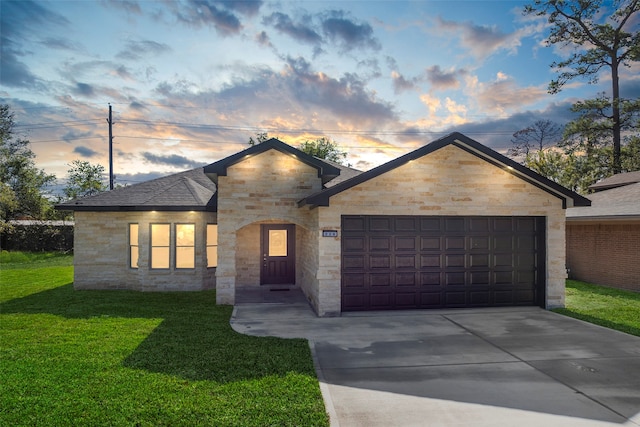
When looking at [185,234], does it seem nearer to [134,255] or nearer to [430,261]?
[134,255]

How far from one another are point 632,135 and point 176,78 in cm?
3260

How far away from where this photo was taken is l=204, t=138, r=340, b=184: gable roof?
1102 centimetres

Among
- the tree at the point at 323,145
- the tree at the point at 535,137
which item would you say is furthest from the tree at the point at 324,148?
the tree at the point at 535,137

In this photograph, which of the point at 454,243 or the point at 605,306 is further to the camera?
the point at 605,306

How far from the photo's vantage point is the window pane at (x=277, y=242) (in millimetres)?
14859

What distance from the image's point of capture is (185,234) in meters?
13.8

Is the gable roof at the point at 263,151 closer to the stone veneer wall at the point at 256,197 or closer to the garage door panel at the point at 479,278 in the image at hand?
the stone veneer wall at the point at 256,197

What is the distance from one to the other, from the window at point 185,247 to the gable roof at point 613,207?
1555cm

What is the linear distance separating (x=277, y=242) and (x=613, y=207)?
1368 centimetres

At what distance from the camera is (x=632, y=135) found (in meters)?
28.1

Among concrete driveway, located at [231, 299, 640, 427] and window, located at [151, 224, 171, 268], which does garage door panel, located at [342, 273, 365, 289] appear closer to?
concrete driveway, located at [231, 299, 640, 427]

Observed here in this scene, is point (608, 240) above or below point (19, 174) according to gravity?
below

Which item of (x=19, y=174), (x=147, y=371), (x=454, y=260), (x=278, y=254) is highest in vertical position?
(x=19, y=174)

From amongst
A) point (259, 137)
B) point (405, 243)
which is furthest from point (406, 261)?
point (259, 137)
